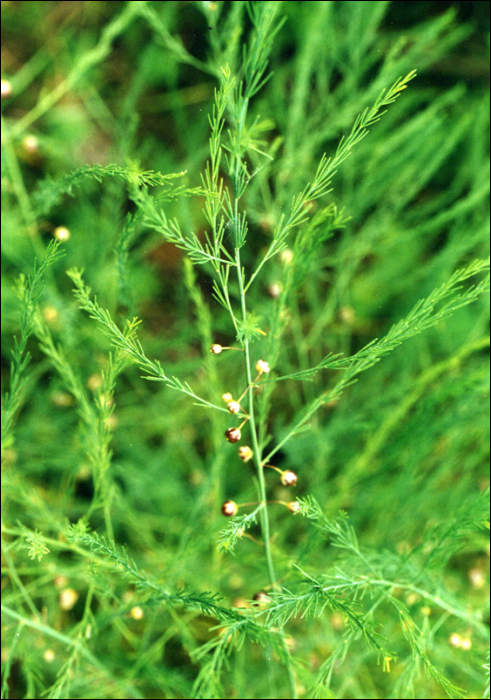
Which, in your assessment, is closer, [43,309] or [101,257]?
[101,257]

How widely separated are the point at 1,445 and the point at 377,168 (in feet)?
3.08

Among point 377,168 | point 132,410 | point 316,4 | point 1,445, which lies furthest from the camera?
point 132,410

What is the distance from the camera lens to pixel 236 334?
992 millimetres

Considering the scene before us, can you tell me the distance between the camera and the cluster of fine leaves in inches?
43.0

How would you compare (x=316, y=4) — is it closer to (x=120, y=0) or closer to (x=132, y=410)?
(x=120, y=0)

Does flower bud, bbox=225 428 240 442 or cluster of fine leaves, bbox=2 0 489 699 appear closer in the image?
flower bud, bbox=225 428 240 442

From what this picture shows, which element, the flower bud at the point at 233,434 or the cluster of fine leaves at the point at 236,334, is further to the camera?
the cluster of fine leaves at the point at 236,334

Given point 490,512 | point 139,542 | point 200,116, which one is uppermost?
point 200,116

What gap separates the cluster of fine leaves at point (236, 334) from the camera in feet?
3.58

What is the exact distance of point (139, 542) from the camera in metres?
1.34

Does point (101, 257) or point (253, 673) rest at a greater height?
point (101, 257)

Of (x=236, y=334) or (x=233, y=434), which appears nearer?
(x=233, y=434)

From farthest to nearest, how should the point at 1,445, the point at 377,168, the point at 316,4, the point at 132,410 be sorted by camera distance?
the point at 132,410, the point at 377,168, the point at 316,4, the point at 1,445

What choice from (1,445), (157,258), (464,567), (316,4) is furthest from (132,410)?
(316,4)
